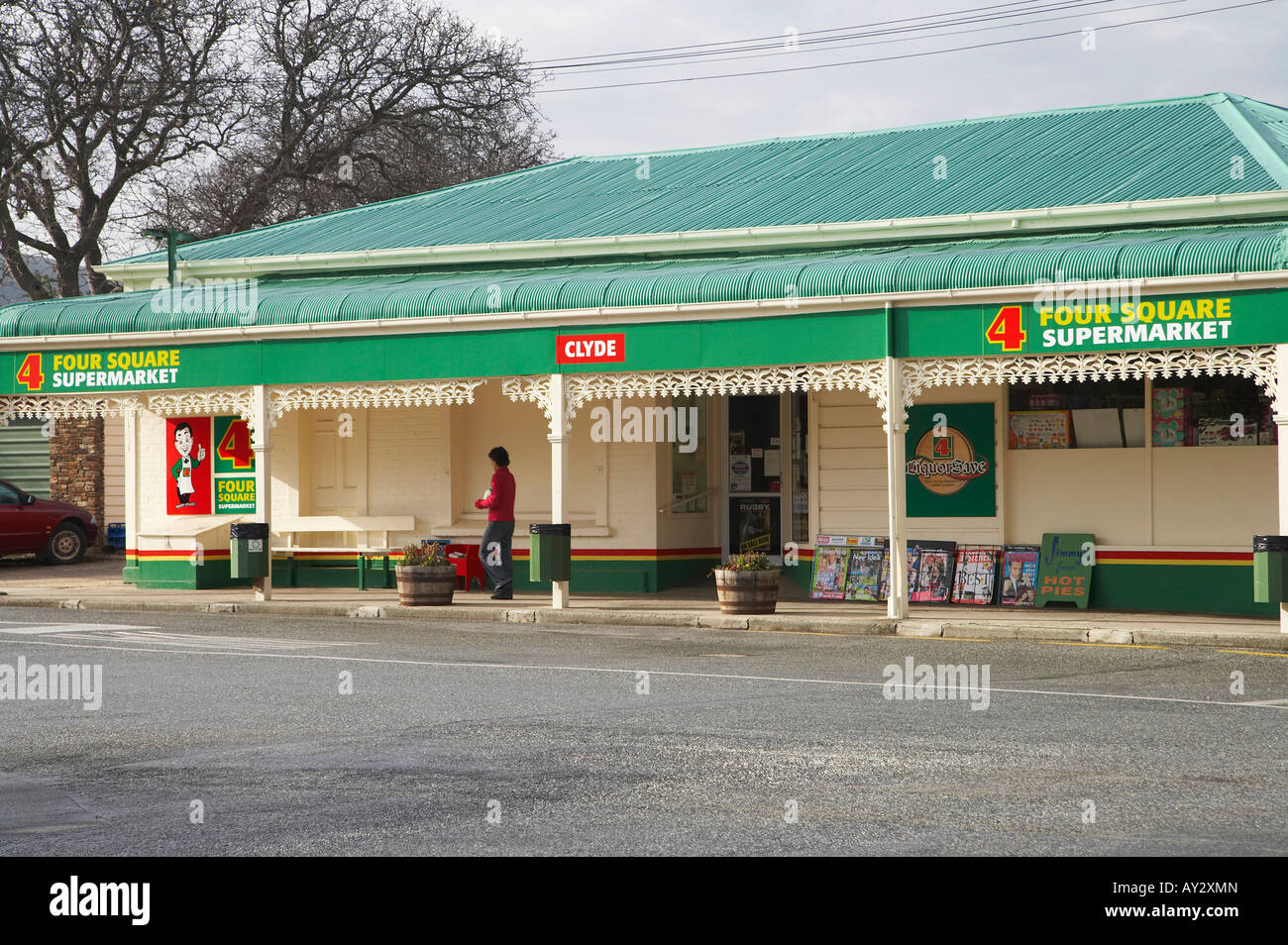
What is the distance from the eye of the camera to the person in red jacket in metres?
18.1

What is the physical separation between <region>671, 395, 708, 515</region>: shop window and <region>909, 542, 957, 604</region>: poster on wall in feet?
10.9

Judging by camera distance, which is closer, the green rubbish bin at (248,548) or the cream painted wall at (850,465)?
the green rubbish bin at (248,548)

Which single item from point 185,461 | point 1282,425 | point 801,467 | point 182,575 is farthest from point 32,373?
point 1282,425

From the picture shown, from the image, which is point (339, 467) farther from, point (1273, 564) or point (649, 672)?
point (1273, 564)

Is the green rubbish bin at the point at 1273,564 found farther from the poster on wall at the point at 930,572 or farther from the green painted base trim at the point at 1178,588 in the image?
the poster on wall at the point at 930,572

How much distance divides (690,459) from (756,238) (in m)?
3.30

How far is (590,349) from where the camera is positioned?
55.4 ft

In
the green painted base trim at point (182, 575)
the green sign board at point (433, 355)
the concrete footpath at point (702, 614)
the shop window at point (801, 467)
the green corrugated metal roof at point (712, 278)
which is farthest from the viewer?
the green painted base trim at point (182, 575)

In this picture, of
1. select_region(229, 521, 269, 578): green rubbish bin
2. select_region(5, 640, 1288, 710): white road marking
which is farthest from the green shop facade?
select_region(5, 640, 1288, 710): white road marking

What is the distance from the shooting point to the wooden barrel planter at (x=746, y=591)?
16.2 m

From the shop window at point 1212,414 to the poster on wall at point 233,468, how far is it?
39.0 ft

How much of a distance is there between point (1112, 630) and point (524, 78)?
28491 millimetres

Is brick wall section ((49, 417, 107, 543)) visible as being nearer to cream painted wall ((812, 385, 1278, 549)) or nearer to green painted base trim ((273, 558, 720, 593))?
green painted base trim ((273, 558, 720, 593))

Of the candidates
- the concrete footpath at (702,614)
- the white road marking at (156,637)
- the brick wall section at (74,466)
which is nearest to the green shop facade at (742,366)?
the concrete footpath at (702,614)
